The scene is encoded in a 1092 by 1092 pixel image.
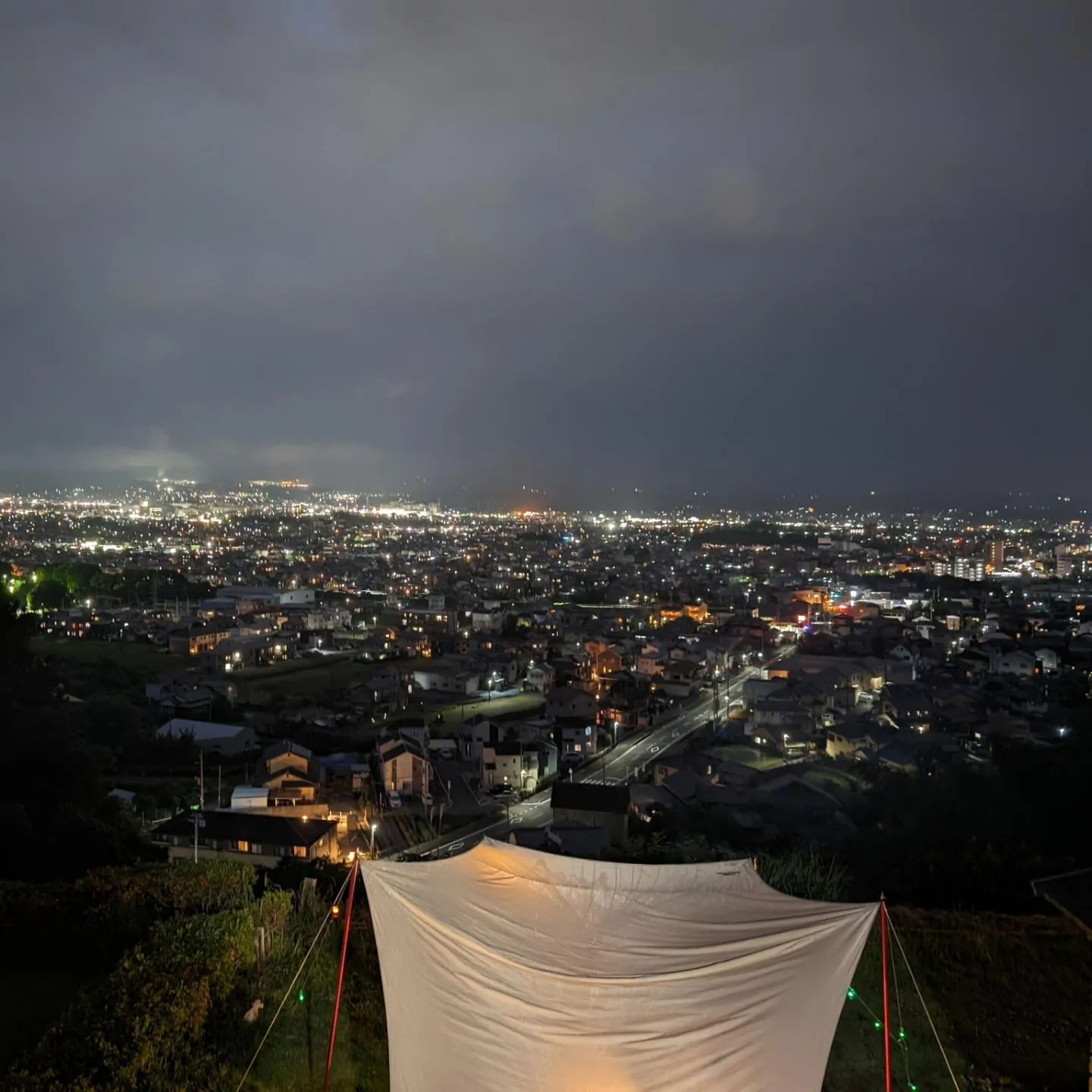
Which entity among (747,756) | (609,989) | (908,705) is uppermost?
(609,989)

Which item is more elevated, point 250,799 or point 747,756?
point 747,756

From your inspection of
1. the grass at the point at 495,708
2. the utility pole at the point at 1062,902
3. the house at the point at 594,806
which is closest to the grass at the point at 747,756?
the house at the point at 594,806

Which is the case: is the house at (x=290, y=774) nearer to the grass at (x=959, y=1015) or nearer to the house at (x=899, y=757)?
the grass at (x=959, y=1015)

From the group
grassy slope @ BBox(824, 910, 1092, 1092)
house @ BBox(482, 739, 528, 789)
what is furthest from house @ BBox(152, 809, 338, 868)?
grassy slope @ BBox(824, 910, 1092, 1092)

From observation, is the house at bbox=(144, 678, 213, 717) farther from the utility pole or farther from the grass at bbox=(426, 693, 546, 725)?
the utility pole

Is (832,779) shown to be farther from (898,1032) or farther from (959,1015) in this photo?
(898,1032)

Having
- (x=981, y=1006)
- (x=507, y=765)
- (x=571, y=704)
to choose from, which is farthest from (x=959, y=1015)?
(x=571, y=704)

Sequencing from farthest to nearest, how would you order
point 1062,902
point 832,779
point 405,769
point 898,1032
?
1. point 405,769
2. point 832,779
3. point 898,1032
4. point 1062,902
